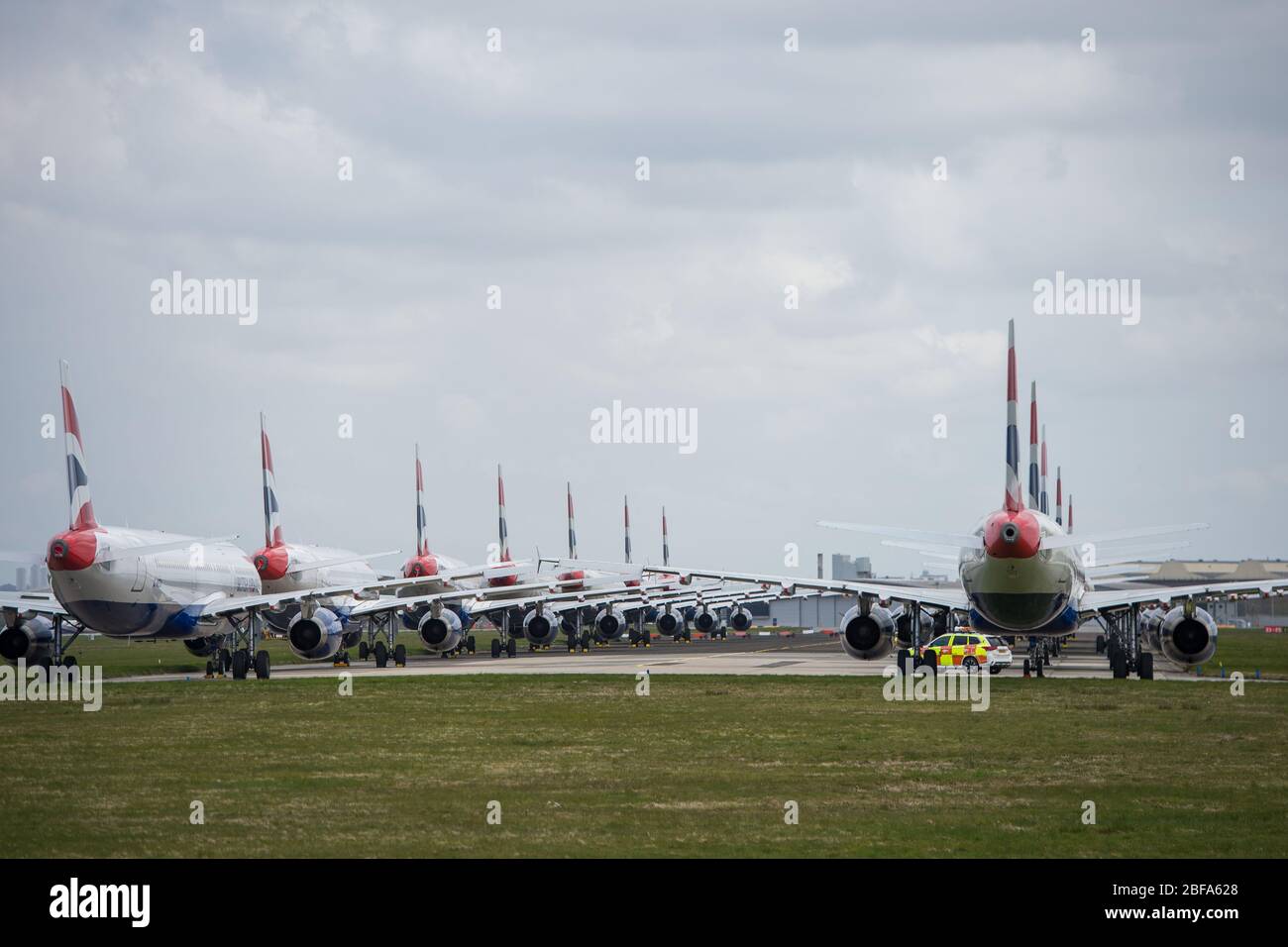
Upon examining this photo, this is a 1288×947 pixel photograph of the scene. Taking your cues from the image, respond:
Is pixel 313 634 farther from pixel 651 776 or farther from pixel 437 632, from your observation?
pixel 651 776

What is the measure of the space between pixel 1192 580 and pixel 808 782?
170 m

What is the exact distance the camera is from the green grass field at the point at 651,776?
16828 mm

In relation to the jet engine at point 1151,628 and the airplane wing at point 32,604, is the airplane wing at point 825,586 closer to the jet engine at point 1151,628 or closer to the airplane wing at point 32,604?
the jet engine at point 1151,628

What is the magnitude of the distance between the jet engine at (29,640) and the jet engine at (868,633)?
1084 inches

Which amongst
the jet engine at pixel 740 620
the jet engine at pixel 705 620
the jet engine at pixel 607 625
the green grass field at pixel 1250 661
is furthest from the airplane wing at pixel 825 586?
the jet engine at pixel 740 620

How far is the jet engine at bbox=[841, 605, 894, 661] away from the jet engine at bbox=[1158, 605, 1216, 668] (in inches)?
321

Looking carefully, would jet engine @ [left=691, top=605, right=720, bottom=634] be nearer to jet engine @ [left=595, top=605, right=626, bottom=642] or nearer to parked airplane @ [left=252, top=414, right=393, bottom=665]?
jet engine @ [left=595, top=605, right=626, bottom=642]

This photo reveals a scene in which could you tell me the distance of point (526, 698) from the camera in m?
38.3

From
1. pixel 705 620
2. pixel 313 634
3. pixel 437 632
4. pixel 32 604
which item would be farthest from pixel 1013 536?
pixel 705 620

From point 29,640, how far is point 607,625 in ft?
160

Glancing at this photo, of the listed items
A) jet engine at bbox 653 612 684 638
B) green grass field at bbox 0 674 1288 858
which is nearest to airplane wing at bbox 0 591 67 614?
green grass field at bbox 0 674 1288 858

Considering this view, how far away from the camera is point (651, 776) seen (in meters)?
22.3
